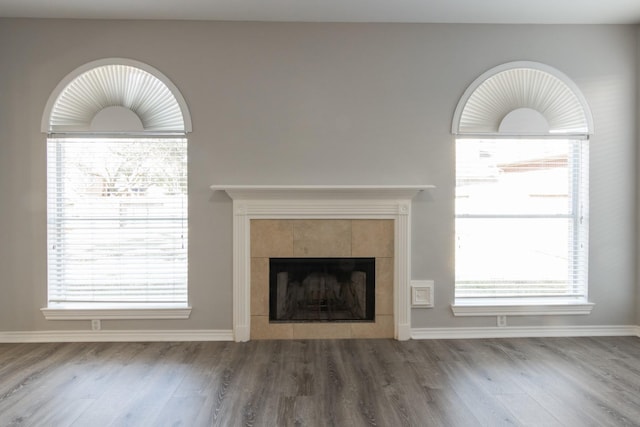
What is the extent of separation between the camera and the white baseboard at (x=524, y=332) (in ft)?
12.3

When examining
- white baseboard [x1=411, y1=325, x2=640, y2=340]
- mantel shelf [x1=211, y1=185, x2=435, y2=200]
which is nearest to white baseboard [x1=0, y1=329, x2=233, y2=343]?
mantel shelf [x1=211, y1=185, x2=435, y2=200]

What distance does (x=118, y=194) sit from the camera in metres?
3.72

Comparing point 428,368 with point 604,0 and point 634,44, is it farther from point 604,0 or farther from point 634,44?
point 634,44

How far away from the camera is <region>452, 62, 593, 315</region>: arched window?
12.3ft

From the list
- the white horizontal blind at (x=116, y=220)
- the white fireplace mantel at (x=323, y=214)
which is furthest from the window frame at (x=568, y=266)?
the white horizontal blind at (x=116, y=220)

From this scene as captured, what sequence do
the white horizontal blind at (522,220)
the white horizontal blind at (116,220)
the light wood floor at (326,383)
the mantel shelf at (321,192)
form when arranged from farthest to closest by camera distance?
the white horizontal blind at (522,220), the white horizontal blind at (116,220), the mantel shelf at (321,192), the light wood floor at (326,383)

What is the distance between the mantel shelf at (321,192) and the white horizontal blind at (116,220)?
531 mm

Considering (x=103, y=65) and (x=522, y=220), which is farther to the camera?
(x=522, y=220)

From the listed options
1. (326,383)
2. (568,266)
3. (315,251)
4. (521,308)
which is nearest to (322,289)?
(315,251)

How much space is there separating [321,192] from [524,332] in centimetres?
219

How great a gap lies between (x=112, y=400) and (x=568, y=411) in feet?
8.87

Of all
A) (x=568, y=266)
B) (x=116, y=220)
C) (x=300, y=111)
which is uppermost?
(x=300, y=111)

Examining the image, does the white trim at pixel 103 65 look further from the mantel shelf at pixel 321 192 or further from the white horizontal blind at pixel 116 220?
the mantel shelf at pixel 321 192

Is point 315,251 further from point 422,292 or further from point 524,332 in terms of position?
point 524,332
